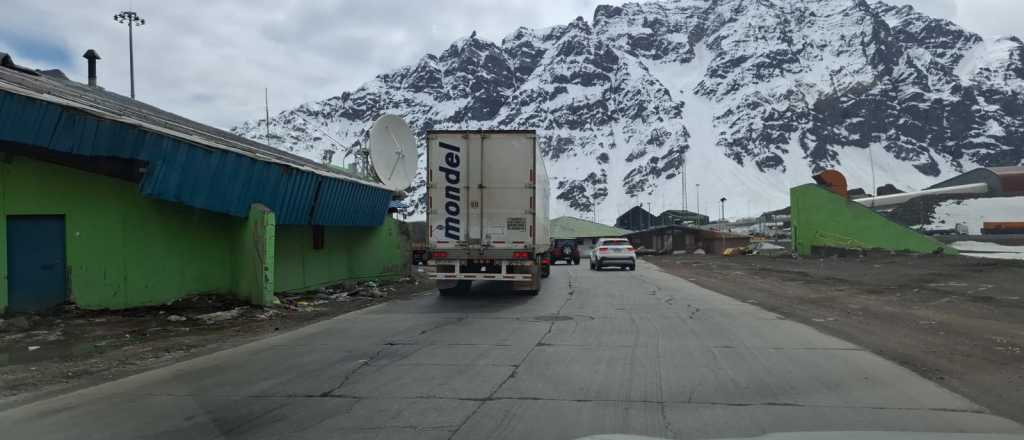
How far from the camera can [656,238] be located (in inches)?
3115

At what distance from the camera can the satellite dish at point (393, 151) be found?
25.3 m

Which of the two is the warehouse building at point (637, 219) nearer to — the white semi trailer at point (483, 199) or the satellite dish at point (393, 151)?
the satellite dish at point (393, 151)

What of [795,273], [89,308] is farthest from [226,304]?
[795,273]

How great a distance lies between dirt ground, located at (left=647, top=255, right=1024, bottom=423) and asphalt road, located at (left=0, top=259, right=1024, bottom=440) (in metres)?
0.49

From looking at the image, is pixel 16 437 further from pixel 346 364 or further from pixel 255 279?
pixel 255 279

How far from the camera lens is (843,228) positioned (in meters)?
38.6

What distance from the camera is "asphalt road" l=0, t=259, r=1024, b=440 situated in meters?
5.82

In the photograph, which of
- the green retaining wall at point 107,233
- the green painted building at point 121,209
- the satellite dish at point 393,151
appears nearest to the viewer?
the green painted building at point 121,209

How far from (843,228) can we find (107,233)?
117 feet

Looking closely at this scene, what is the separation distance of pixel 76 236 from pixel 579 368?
1057cm

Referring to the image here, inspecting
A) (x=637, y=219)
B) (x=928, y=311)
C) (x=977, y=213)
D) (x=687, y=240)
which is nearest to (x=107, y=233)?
(x=928, y=311)

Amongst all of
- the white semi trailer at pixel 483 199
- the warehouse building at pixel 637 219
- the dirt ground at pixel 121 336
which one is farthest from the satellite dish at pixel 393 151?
the warehouse building at pixel 637 219

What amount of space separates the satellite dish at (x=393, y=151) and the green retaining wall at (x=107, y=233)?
10784 mm

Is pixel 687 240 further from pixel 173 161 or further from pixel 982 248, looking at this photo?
pixel 173 161
